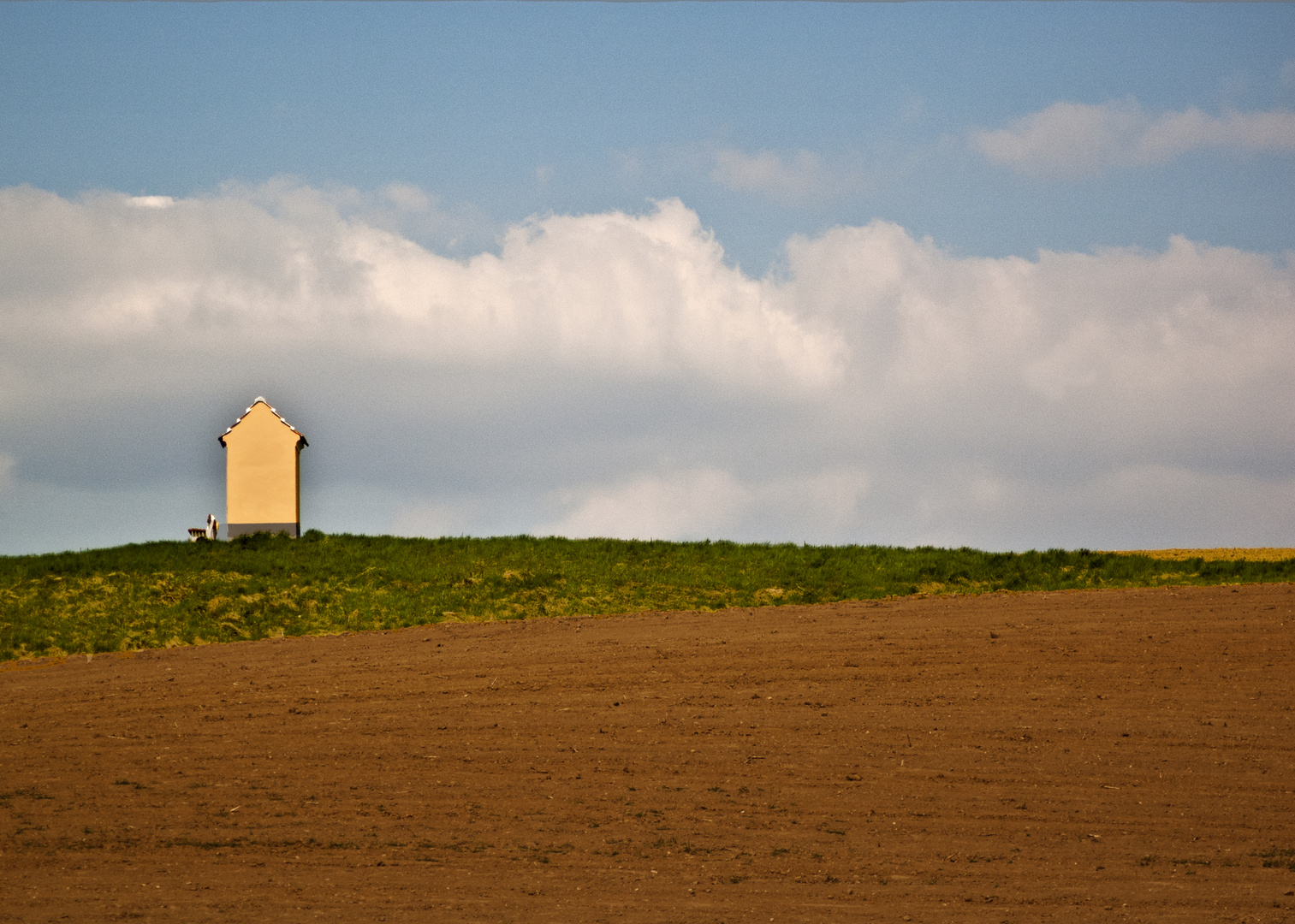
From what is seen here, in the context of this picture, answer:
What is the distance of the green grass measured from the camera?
2205cm

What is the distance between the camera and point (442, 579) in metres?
25.0

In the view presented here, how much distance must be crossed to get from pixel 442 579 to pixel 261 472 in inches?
269

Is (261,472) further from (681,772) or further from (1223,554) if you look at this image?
(1223,554)

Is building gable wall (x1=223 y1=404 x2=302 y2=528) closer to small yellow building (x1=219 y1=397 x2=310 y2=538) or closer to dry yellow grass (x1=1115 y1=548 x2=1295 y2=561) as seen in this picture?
small yellow building (x1=219 y1=397 x2=310 y2=538)

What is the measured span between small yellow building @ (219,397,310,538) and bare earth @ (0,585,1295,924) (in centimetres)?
908

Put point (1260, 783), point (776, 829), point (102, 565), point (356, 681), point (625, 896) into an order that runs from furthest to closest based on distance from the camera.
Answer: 1. point (102, 565)
2. point (356, 681)
3. point (1260, 783)
4. point (776, 829)
5. point (625, 896)

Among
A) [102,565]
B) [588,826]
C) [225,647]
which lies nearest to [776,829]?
[588,826]

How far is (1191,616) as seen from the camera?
762 inches

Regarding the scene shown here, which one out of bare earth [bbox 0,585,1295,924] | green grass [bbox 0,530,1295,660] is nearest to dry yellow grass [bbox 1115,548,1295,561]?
green grass [bbox 0,530,1295,660]

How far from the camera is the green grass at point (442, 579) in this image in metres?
22.0

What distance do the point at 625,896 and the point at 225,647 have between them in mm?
12220

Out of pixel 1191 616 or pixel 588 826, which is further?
pixel 1191 616

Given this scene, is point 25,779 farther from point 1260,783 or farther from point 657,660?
point 1260,783

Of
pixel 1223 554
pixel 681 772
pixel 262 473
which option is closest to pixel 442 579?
pixel 262 473
